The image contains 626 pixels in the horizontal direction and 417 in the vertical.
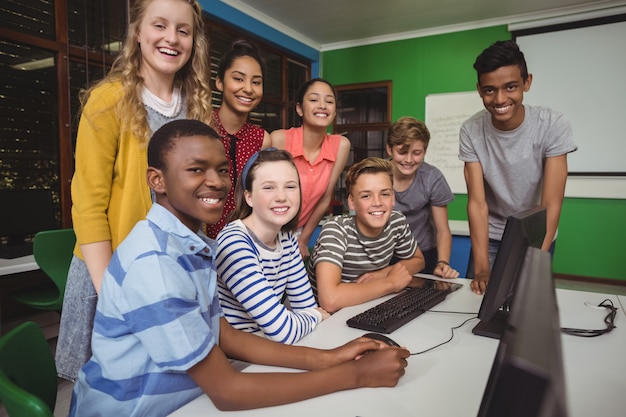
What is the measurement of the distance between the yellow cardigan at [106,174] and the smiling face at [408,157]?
138cm

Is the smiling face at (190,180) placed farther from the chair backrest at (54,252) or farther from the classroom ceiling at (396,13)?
the classroom ceiling at (396,13)

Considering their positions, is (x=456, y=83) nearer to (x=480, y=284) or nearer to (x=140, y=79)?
(x=480, y=284)

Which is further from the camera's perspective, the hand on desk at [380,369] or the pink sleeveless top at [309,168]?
the pink sleeveless top at [309,168]

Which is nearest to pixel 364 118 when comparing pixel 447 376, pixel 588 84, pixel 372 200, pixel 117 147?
pixel 588 84

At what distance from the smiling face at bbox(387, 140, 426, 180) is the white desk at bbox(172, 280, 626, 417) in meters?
1.00

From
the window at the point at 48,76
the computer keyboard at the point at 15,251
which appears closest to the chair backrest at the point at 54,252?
the computer keyboard at the point at 15,251

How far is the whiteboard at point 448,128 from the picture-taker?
16.7 feet

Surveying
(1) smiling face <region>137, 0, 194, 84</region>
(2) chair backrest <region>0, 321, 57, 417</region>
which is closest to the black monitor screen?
(1) smiling face <region>137, 0, 194, 84</region>

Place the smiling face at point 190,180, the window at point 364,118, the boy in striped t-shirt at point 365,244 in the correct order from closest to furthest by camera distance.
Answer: the smiling face at point 190,180, the boy in striped t-shirt at point 365,244, the window at point 364,118

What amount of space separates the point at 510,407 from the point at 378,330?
34.9 inches

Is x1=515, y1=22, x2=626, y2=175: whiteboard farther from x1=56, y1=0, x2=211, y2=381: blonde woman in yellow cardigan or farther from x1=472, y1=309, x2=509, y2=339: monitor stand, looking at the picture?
x1=56, y1=0, x2=211, y2=381: blonde woman in yellow cardigan

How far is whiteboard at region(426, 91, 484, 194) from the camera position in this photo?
5086 millimetres

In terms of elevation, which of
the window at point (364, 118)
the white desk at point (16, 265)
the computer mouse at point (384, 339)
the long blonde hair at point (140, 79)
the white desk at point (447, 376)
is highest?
the window at point (364, 118)

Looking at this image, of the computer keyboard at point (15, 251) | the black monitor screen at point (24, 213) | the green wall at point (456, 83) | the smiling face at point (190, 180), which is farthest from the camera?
the green wall at point (456, 83)
